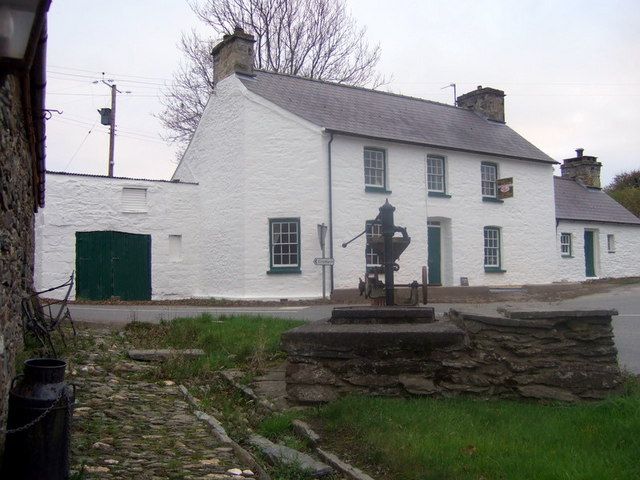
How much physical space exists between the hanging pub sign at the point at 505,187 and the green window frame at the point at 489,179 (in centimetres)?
27

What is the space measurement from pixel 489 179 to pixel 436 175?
3.03 meters

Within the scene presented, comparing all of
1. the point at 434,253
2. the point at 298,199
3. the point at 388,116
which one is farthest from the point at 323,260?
the point at 388,116

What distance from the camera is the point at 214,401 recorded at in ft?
24.4

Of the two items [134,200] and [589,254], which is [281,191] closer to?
[134,200]

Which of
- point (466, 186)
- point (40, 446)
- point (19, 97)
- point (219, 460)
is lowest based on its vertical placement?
point (219, 460)

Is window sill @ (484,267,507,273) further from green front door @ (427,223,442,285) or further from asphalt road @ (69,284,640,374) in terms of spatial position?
asphalt road @ (69,284,640,374)

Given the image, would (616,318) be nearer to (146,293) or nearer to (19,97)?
(19,97)

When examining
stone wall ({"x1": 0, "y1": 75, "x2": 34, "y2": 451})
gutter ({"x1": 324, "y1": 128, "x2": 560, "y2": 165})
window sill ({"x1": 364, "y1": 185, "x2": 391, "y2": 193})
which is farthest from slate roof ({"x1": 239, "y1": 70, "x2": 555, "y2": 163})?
stone wall ({"x1": 0, "y1": 75, "x2": 34, "y2": 451})

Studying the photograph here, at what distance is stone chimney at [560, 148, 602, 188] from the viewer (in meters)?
36.3

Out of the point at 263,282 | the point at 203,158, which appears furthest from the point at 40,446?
the point at 203,158

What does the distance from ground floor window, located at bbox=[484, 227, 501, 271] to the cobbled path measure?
1886 cm

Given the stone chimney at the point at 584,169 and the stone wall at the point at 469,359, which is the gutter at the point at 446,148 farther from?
the stone wall at the point at 469,359

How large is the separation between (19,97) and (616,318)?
1192cm

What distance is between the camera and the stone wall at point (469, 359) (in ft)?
21.1
